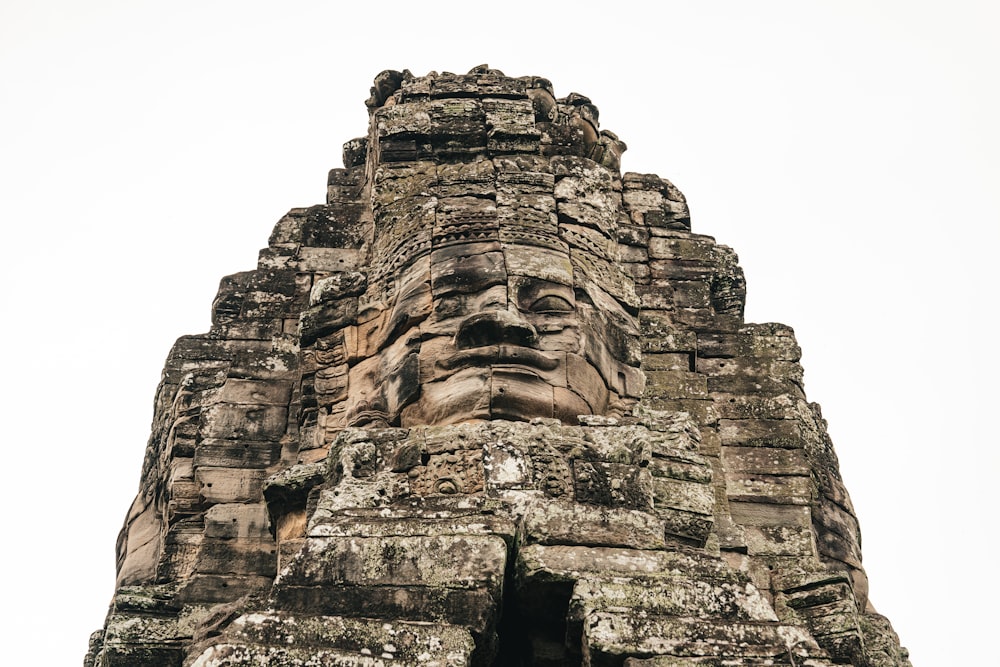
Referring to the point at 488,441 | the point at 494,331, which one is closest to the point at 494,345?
the point at 494,331

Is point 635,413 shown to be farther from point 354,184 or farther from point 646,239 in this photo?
point 354,184

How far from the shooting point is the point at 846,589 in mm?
10781

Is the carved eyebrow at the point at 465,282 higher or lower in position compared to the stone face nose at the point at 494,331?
higher

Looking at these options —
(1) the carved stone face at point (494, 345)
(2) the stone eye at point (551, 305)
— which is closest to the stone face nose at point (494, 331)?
(1) the carved stone face at point (494, 345)

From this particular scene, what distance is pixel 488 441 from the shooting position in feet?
31.6

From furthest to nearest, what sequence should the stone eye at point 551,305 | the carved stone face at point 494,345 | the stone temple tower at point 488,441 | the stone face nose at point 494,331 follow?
the stone eye at point 551,305, the stone face nose at point 494,331, the carved stone face at point 494,345, the stone temple tower at point 488,441

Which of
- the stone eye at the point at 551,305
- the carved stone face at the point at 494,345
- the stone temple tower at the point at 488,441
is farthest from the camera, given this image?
the stone eye at the point at 551,305

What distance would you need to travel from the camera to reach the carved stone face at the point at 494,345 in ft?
33.8

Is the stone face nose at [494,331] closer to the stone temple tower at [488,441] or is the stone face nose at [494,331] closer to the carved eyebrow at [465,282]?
the stone temple tower at [488,441]

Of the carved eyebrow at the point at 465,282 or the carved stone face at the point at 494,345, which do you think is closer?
the carved stone face at the point at 494,345

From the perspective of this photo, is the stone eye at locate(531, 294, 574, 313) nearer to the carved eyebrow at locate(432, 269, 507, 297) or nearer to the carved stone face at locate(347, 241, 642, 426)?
the carved stone face at locate(347, 241, 642, 426)

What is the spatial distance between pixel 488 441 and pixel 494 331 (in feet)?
3.54

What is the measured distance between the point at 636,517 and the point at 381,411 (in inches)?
94.2

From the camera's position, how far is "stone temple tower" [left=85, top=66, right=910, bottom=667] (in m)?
8.53
